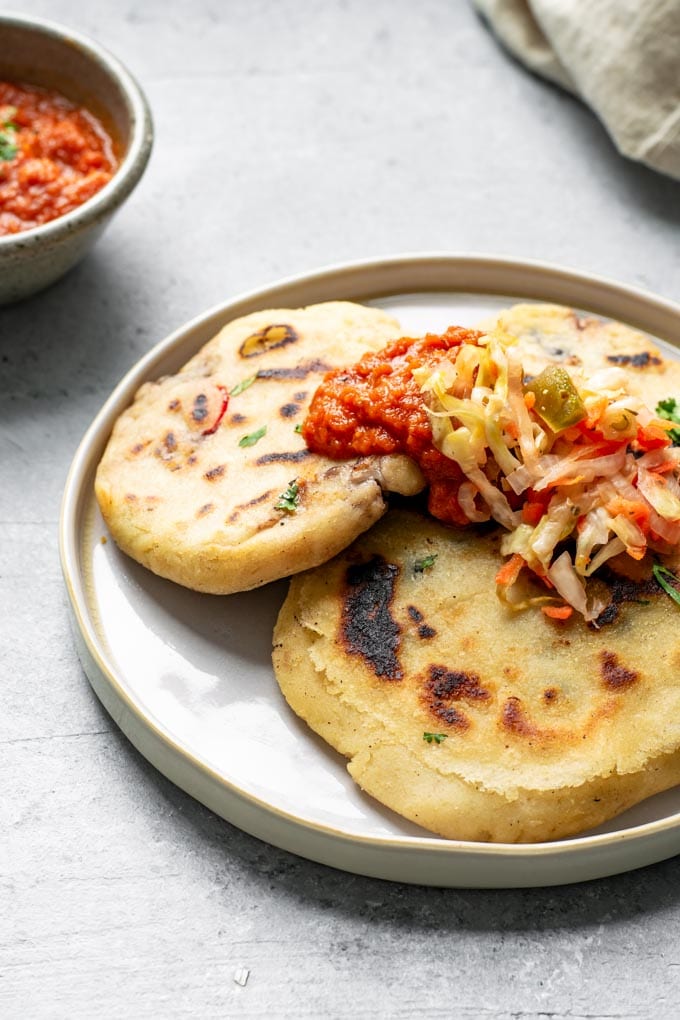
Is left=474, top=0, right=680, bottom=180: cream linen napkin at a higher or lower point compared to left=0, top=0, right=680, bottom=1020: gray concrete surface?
higher

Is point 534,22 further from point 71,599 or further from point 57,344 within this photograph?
point 71,599

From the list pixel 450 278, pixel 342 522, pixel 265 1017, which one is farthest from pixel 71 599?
pixel 450 278

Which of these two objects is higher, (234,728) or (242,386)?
(242,386)

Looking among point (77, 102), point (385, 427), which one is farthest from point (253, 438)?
point (77, 102)

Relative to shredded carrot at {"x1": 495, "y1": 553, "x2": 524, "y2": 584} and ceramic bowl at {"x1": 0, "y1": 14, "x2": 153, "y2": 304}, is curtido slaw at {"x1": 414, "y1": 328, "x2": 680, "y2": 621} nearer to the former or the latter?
shredded carrot at {"x1": 495, "y1": 553, "x2": 524, "y2": 584}

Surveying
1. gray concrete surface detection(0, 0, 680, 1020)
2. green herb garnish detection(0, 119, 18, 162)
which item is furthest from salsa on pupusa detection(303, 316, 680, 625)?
green herb garnish detection(0, 119, 18, 162)

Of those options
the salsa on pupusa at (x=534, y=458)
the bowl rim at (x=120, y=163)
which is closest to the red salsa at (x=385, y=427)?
the salsa on pupusa at (x=534, y=458)

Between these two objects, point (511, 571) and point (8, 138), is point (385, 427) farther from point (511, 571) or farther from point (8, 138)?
point (8, 138)
